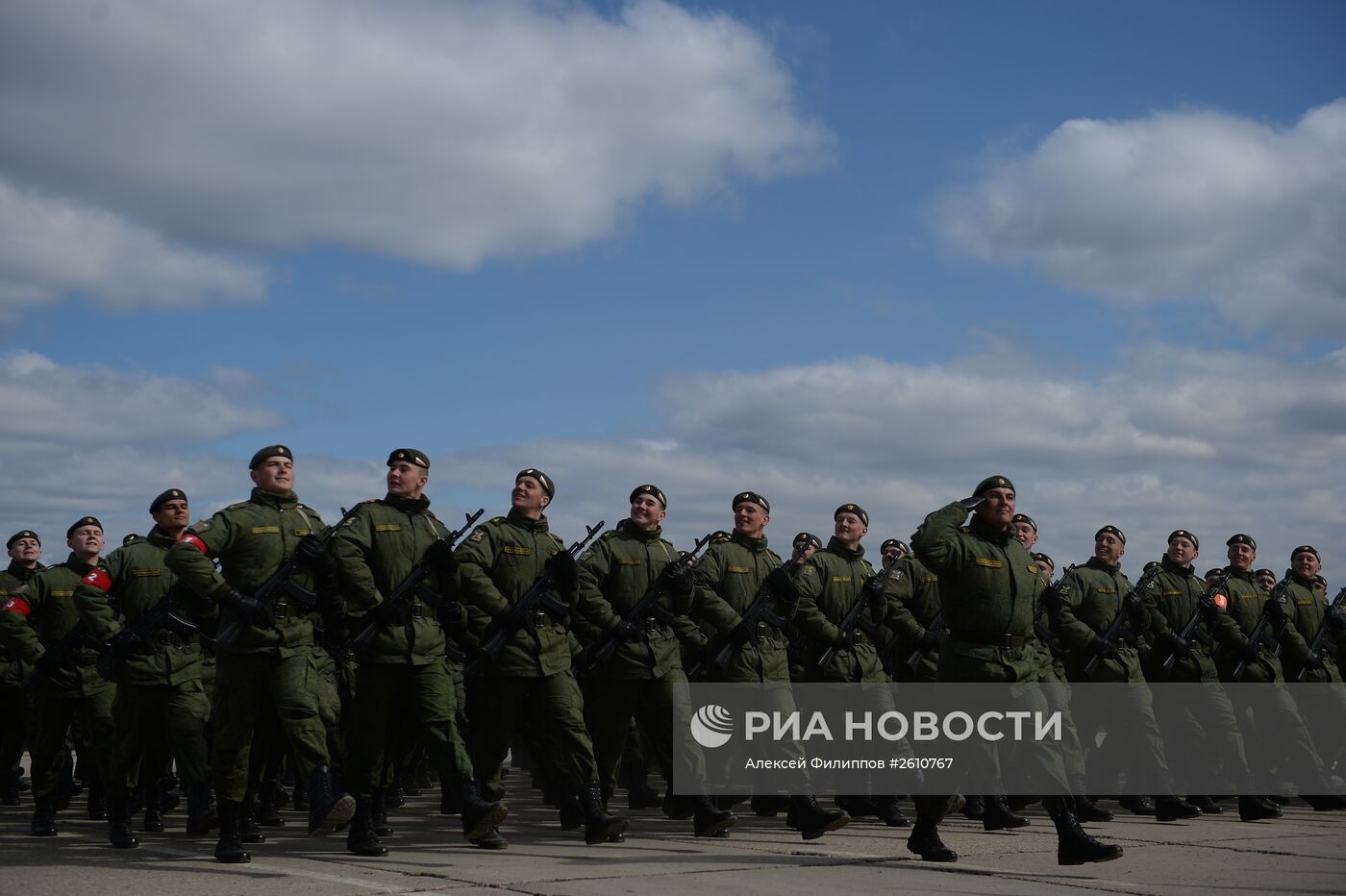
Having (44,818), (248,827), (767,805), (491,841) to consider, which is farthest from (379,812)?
(767,805)

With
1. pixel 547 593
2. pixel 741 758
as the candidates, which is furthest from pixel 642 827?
pixel 547 593

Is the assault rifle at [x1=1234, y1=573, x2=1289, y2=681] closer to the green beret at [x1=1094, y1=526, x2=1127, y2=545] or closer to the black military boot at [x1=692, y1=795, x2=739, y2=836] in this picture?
the green beret at [x1=1094, y1=526, x2=1127, y2=545]

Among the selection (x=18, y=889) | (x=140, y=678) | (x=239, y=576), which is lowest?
(x=18, y=889)

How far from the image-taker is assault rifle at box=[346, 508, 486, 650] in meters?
8.12

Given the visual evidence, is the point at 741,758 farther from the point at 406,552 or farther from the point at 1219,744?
the point at 1219,744

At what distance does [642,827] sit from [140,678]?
3.59 m

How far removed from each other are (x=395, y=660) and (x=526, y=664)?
0.90 m

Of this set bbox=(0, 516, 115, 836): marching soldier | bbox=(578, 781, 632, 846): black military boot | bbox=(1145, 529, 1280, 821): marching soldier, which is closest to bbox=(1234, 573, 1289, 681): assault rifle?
bbox=(1145, 529, 1280, 821): marching soldier

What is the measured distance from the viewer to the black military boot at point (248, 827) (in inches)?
358

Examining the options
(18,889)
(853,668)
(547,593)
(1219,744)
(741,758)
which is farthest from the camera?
(1219,744)

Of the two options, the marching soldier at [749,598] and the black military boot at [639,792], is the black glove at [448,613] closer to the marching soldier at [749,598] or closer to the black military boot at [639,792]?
the marching soldier at [749,598]

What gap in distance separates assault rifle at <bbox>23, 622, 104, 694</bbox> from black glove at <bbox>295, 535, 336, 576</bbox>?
10.1 feet

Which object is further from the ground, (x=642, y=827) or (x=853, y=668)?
(x=853, y=668)

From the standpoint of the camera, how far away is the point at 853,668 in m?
11.1
